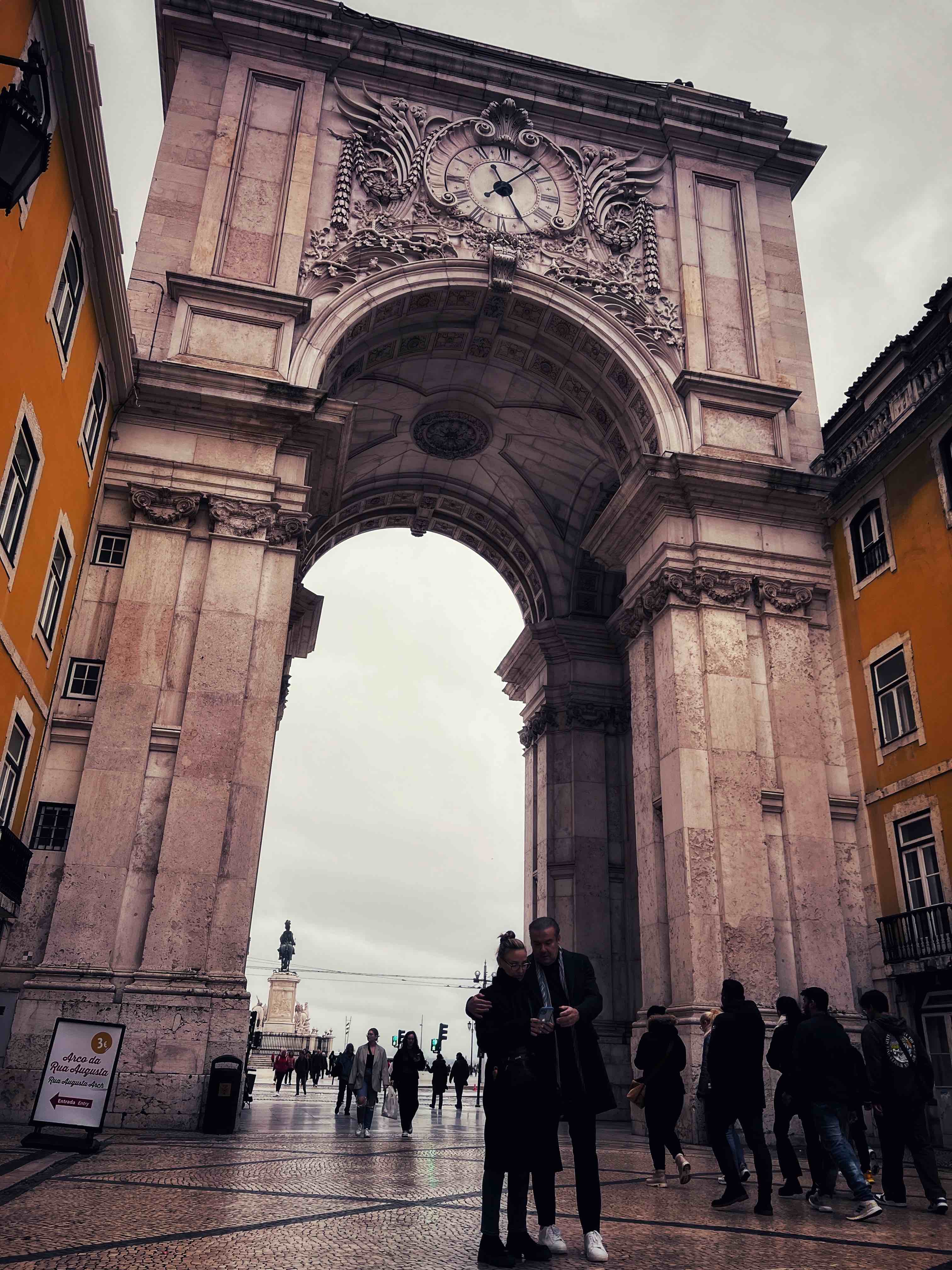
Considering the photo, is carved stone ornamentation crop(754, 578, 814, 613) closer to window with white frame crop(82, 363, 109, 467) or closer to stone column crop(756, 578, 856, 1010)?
stone column crop(756, 578, 856, 1010)

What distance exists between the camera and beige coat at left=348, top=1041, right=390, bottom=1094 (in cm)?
1644

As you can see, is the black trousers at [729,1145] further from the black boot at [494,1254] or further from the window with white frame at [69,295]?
the window with white frame at [69,295]

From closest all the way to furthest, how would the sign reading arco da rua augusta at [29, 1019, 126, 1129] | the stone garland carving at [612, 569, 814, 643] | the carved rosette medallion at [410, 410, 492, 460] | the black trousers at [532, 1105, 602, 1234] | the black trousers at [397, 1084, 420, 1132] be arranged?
the black trousers at [532, 1105, 602, 1234] → the sign reading arco da rua augusta at [29, 1019, 126, 1129] → the black trousers at [397, 1084, 420, 1132] → the stone garland carving at [612, 569, 814, 643] → the carved rosette medallion at [410, 410, 492, 460]

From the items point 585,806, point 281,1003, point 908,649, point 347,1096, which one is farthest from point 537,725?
point 281,1003

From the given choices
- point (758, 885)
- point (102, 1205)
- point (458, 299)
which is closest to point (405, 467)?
point (458, 299)

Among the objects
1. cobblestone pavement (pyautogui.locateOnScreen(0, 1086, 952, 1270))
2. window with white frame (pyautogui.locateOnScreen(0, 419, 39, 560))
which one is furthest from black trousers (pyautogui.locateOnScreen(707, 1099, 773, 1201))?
window with white frame (pyautogui.locateOnScreen(0, 419, 39, 560))

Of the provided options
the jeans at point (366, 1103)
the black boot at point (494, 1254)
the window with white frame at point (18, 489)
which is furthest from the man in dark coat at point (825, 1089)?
the window with white frame at point (18, 489)

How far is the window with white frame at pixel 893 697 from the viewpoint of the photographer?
61.1 ft

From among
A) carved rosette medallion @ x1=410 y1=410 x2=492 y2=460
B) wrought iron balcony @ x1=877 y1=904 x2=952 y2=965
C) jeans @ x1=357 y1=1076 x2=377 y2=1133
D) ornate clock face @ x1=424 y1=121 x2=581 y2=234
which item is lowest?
jeans @ x1=357 y1=1076 x2=377 y2=1133

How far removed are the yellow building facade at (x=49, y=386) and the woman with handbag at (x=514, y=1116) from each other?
974cm

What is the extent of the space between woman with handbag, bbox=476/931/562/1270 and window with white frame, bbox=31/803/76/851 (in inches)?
475

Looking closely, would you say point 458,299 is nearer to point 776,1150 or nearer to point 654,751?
point 654,751

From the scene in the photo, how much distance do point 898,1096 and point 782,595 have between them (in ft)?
43.6

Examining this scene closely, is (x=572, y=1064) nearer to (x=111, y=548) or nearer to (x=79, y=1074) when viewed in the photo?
(x=79, y=1074)
